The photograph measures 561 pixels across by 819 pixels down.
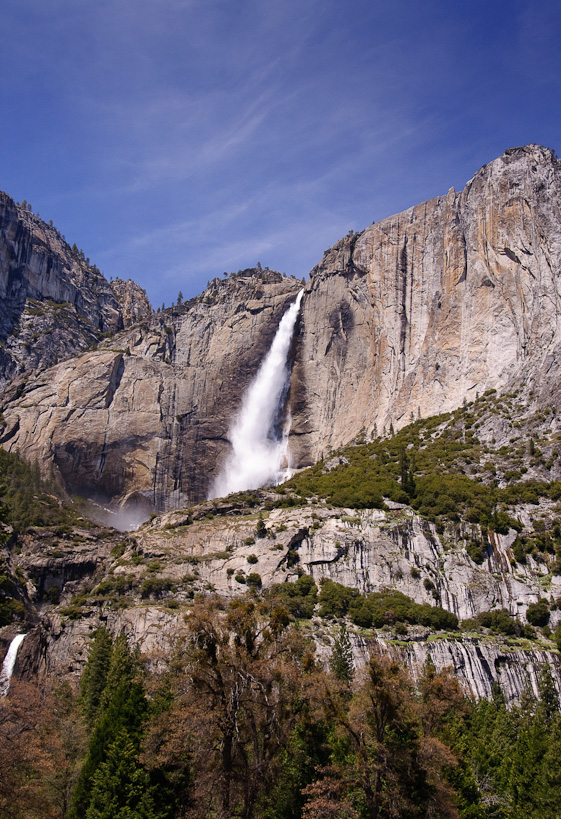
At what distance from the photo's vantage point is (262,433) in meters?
111

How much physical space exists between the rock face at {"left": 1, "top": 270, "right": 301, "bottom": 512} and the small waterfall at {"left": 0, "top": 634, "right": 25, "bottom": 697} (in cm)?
5095

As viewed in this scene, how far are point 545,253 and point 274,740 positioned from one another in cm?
7771

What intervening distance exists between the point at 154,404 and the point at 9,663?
63.9 meters

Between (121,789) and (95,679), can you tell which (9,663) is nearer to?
(95,679)

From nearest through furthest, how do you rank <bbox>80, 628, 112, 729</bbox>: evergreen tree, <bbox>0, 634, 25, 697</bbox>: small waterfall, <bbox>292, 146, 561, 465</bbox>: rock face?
<bbox>80, 628, 112, 729</bbox>: evergreen tree → <bbox>0, 634, 25, 697</bbox>: small waterfall → <bbox>292, 146, 561, 465</bbox>: rock face

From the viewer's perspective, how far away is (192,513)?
82.4 m

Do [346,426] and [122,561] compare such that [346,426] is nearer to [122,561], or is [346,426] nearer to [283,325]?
[283,325]

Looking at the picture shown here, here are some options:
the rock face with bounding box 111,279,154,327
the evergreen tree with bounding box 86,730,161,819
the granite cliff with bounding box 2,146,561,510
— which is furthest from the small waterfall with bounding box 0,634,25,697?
Answer: the rock face with bounding box 111,279,154,327

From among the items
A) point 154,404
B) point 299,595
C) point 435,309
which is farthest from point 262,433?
point 299,595

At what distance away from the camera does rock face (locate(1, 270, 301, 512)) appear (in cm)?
10588

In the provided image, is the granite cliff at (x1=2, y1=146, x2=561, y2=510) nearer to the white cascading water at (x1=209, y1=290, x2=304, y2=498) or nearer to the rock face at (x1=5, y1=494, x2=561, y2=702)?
the white cascading water at (x1=209, y1=290, x2=304, y2=498)

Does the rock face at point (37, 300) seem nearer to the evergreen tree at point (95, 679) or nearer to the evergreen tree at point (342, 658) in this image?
the evergreen tree at point (95, 679)

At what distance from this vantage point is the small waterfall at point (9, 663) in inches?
2024

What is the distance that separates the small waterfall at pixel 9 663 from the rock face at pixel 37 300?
247 feet
